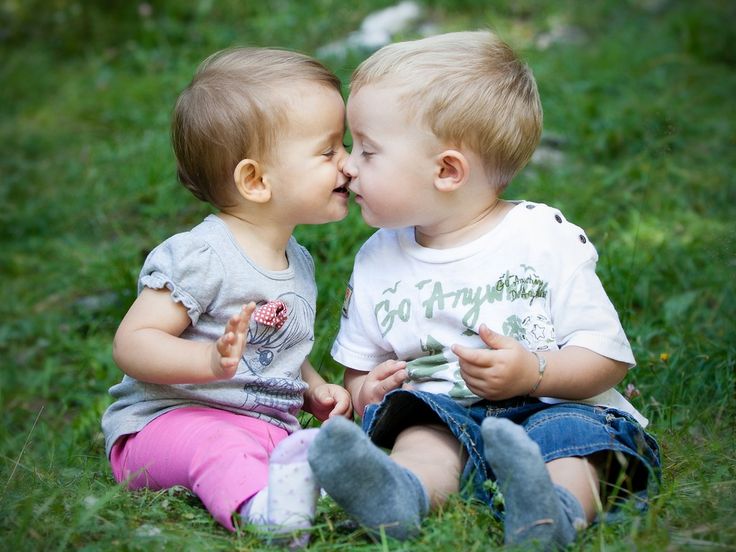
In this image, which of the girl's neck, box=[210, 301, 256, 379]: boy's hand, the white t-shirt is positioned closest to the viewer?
box=[210, 301, 256, 379]: boy's hand

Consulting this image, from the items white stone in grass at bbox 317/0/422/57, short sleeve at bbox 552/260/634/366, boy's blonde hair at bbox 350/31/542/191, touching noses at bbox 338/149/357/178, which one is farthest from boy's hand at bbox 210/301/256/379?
white stone in grass at bbox 317/0/422/57

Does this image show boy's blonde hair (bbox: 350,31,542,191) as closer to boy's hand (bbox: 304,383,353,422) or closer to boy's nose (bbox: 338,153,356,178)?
boy's nose (bbox: 338,153,356,178)

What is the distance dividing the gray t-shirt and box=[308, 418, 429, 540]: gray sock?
528mm

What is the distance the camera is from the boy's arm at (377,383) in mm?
2234

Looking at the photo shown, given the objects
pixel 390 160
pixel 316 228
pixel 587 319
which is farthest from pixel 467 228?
pixel 316 228

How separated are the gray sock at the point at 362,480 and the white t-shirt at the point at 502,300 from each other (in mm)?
442

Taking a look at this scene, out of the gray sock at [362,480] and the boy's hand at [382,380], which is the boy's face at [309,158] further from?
the gray sock at [362,480]

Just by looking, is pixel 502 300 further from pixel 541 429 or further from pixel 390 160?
pixel 390 160

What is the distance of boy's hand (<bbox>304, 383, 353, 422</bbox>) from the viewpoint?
7.88 ft

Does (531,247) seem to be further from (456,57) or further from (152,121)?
(152,121)

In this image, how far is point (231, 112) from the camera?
2.22 m

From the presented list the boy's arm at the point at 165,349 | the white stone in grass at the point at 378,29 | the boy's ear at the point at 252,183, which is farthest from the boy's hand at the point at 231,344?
the white stone in grass at the point at 378,29

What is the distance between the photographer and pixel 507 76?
2244 mm

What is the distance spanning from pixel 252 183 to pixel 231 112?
0.59 feet
